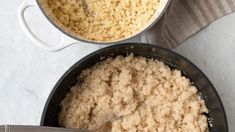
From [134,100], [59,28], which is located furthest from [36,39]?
[134,100]

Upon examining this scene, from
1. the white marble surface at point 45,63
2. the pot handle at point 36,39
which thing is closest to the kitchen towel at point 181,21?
the white marble surface at point 45,63

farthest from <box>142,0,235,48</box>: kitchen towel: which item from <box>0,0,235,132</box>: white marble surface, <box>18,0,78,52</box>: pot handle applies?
<box>18,0,78,52</box>: pot handle

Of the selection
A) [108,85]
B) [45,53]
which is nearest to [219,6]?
[108,85]

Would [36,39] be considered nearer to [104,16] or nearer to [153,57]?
[104,16]

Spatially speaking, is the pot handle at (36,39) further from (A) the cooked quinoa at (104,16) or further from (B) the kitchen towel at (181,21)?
(B) the kitchen towel at (181,21)

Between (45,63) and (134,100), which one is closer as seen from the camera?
(134,100)

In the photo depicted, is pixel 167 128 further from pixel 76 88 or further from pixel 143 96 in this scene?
pixel 76 88
